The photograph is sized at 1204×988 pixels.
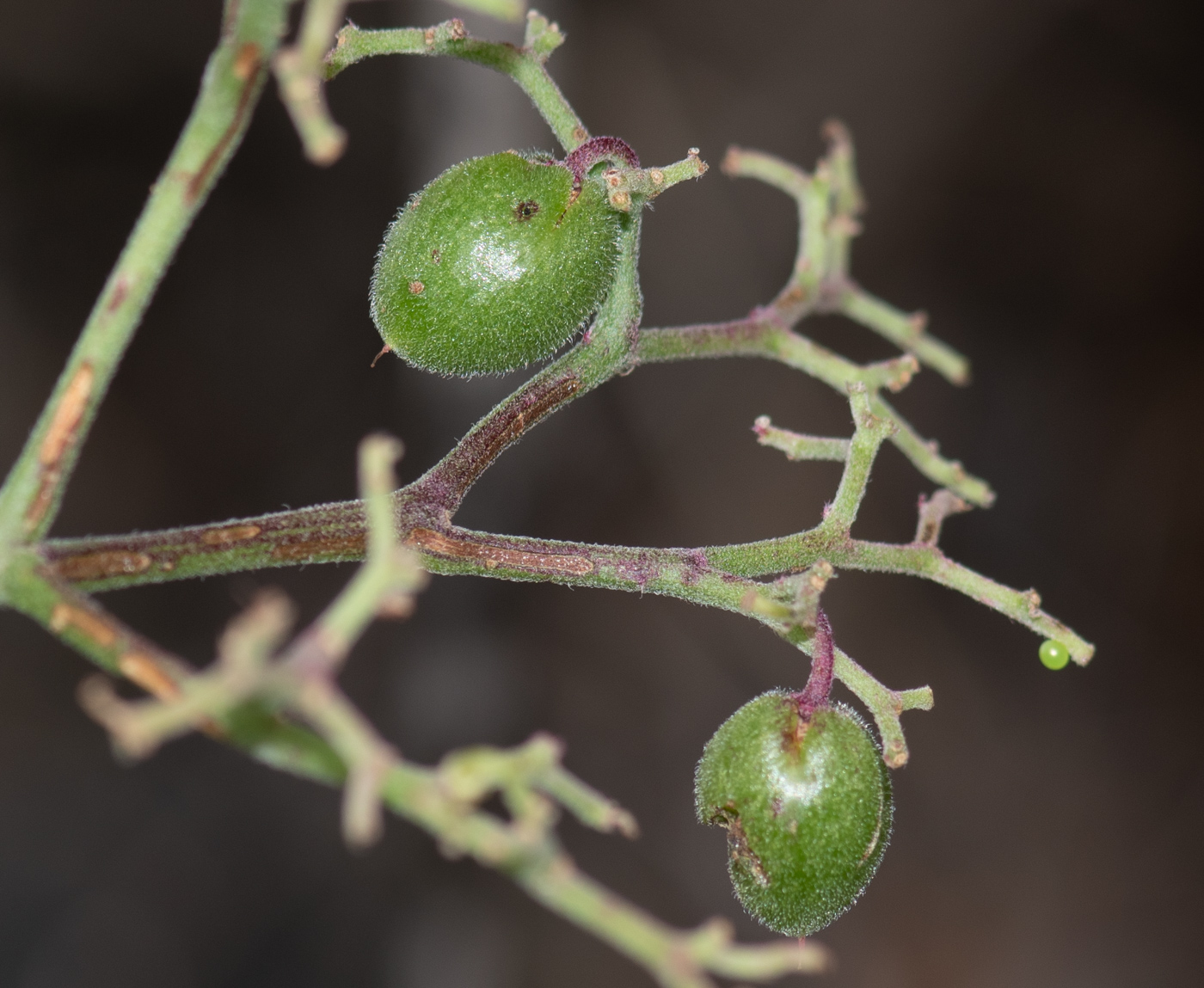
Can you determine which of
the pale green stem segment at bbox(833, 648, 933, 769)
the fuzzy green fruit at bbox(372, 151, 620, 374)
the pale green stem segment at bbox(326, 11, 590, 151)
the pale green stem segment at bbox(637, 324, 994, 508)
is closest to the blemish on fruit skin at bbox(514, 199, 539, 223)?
the fuzzy green fruit at bbox(372, 151, 620, 374)

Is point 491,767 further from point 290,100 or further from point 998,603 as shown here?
point 998,603

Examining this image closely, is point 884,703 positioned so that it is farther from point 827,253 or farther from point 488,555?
point 827,253

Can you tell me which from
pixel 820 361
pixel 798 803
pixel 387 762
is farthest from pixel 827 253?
pixel 387 762

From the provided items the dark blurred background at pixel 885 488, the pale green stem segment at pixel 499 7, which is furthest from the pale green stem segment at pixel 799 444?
Result: the dark blurred background at pixel 885 488

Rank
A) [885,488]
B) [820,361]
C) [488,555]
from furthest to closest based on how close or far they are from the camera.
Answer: [885,488], [820,361], [488,555]

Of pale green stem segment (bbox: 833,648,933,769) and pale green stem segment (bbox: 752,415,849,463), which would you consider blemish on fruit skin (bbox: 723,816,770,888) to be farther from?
pale green stem segment (bbox: 752,415,849,463)

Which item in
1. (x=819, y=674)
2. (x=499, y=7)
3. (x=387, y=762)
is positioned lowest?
(x=387, y=762)
